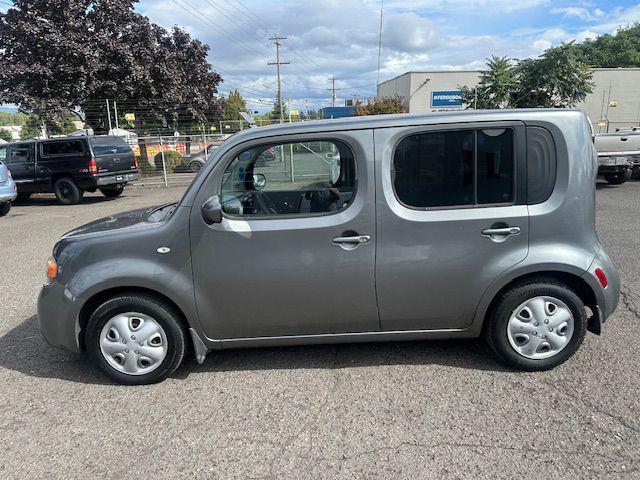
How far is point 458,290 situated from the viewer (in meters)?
3.32

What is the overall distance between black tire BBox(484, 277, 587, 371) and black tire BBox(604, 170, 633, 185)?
1231 centimetres

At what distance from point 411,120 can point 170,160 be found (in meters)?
21.5

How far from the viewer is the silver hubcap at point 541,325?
10.9ft

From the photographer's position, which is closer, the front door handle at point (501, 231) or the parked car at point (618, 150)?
the front door handle at point (501, 231)

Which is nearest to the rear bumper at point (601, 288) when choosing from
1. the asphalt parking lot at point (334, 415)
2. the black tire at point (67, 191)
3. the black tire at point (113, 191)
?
the asphalt parking lot at point (334, 415)

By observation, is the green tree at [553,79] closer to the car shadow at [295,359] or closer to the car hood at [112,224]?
the car shadow at [295,359]

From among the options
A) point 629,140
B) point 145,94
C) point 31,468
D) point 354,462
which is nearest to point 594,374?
point 354,462

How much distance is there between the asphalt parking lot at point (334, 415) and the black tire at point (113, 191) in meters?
12.2

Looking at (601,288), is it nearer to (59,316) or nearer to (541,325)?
(541,325)

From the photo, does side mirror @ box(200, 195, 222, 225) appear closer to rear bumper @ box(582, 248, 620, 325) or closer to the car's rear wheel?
rear bumper @ box(582, 248, 620, 325)

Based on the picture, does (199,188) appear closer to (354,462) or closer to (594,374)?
(354,462)

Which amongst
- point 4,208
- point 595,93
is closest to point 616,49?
point 595,93

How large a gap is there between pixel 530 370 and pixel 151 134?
85.0 ft

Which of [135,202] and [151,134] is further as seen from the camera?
[151,134]
